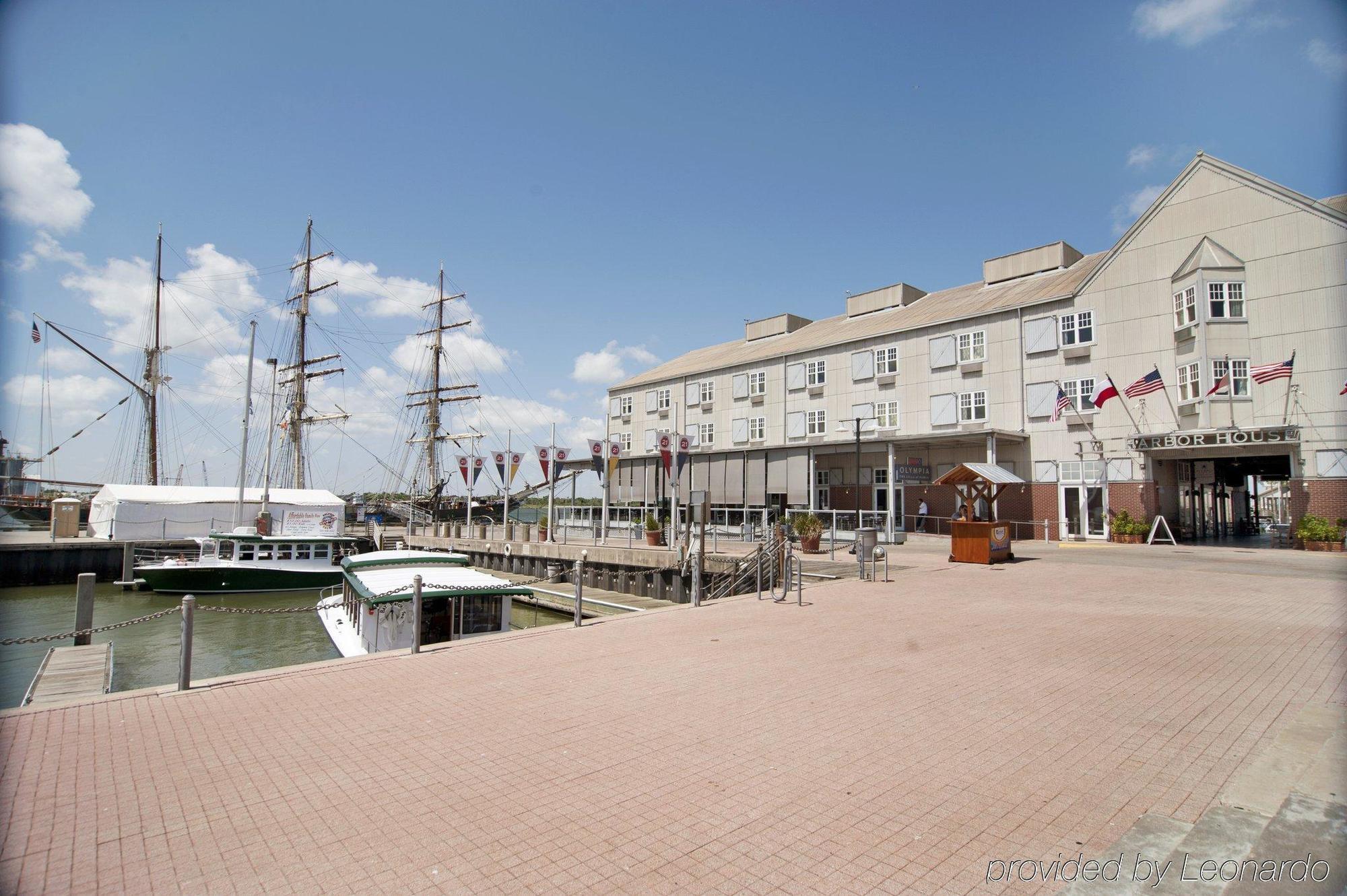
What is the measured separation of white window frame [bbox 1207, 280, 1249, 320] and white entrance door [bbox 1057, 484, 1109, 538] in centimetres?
803

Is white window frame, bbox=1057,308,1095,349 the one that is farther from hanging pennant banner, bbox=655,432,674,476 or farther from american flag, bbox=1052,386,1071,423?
hanging pennant banner, bbox=655,432,674,476

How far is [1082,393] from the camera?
102 ft

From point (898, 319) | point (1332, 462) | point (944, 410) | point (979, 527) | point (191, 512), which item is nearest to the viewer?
point (979, 527)

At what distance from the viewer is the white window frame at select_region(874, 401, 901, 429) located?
37.8m

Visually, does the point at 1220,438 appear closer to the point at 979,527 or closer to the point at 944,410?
the point at 944,410

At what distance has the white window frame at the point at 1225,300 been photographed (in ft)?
88.8

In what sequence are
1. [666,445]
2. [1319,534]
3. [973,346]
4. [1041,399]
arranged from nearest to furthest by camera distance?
1. [1319,534]
2. [666,445]
3. [1041,399]
4. [973,346]

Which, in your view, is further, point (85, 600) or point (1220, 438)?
point (1220, 438)

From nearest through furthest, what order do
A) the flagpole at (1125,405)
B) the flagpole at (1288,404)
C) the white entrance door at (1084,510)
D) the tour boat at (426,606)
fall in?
1. the tour boat at (426,606)
2. the flagpole at (1288,404)
3. the flagpole at (1125,405)
4. the white entrance door at (1084,510)

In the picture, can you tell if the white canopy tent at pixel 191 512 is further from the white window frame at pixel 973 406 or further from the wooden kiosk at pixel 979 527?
the white window frame at pixel 973 406

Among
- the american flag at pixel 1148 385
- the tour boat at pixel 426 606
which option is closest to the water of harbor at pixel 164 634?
the tour boat at pixel 426 606

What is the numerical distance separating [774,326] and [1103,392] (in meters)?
26.6

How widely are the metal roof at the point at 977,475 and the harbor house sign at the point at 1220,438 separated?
10.6 metres

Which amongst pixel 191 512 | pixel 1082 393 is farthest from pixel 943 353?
pixel 191 512
